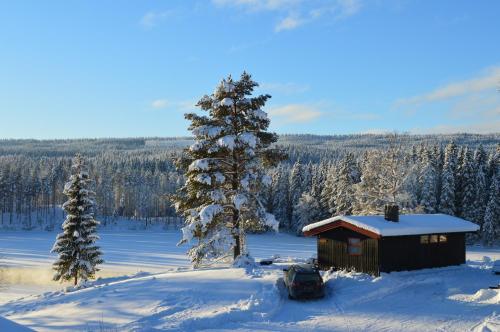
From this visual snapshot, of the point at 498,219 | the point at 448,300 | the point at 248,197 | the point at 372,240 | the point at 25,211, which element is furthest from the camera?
the point at 25,211

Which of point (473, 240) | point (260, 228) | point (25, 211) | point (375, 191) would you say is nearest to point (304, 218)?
point (473, 240)

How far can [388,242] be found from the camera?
22.7 meters

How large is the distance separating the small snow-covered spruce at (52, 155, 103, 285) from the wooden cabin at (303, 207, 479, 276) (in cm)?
1756

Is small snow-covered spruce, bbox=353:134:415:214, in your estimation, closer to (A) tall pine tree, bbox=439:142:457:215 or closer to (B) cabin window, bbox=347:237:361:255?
(B) cabin window, bbox=347:237:361:255

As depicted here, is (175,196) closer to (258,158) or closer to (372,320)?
(258,158)

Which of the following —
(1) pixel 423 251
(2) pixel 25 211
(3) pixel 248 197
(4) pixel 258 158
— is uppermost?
(4) pixel 258 158

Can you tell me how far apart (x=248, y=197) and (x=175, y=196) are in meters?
4.22

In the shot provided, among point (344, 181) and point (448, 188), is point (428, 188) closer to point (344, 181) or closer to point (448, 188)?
point (448, 188)

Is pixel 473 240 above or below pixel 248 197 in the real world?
below

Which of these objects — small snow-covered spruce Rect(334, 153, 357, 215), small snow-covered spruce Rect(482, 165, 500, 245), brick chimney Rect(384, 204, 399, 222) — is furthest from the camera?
small snow-covered spruce Rect(334, 153, 357, 215)

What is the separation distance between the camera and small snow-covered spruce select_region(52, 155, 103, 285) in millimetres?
34656

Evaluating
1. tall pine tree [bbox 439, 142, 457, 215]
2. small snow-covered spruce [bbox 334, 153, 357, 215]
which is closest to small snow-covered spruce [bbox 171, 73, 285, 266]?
small snow-covered spruce [bbox 334, 153, 357, 215]

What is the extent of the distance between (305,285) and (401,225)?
6847 millimetres

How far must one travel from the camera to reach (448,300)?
1892 cm
